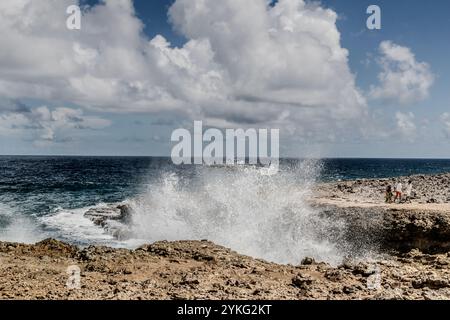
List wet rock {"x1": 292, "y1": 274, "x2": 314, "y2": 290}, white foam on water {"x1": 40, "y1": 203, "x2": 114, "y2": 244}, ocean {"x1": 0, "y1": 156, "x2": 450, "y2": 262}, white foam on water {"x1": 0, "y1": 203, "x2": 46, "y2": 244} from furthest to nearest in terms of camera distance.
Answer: white foam on water {"x1": 0, "y1": 203, "x2": 46, "y2": 244} < white foam on water {"x1": 40, "y1": 203, "x2": 114, "y2": 244} < ocean {"x1": 0, "y1": 156, "x2": 450, "y2": 262} < wet rock {"x1": 292, "y1": 274, "x2": 314, "y2": 290}

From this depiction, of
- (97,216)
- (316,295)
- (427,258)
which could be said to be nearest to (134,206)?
(97,216)

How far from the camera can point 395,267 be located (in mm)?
9984

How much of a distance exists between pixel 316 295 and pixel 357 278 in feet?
5.06

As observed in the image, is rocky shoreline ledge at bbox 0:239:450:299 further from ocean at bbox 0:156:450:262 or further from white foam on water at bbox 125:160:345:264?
ocean at bbox 0:156:450:262

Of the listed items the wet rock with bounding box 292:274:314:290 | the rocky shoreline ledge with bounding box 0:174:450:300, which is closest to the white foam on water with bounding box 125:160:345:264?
the rocky shoreline ledge with bounding box 0:174:450:300

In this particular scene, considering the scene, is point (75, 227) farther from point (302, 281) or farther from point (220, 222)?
point (302, 281)

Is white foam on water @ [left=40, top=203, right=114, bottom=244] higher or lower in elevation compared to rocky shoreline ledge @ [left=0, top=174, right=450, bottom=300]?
lower

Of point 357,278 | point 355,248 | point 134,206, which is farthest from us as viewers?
point 134,206

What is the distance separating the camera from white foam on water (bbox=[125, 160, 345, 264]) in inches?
659

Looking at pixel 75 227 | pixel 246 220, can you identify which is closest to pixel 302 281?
pixel 246 220

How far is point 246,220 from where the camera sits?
19.4m

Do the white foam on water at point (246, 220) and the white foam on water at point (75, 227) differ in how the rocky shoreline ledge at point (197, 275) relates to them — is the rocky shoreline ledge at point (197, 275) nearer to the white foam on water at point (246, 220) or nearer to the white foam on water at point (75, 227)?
the white foam on water at point (246, 220)
